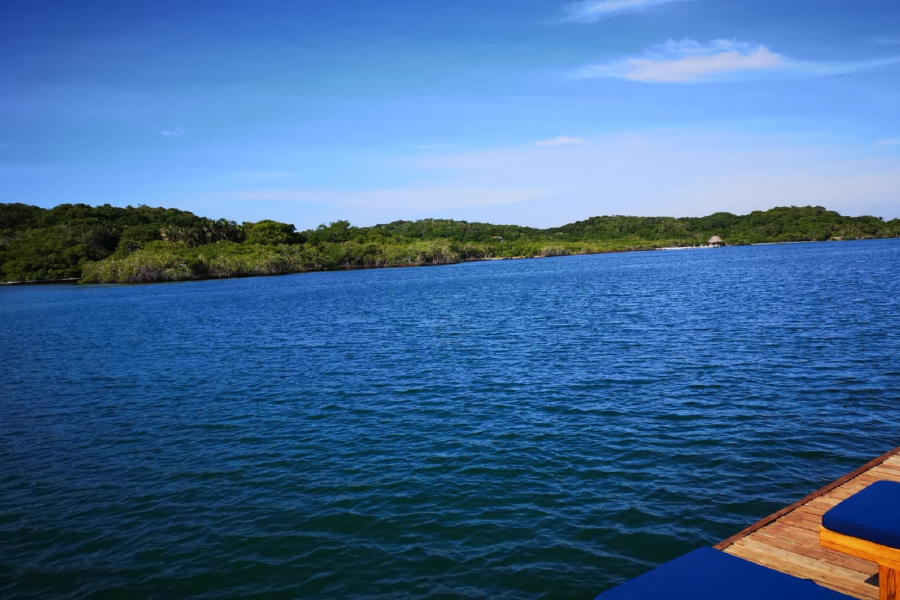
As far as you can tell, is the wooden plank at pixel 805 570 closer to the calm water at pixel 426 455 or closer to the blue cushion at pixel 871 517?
the blue cushion at pixel 871 517

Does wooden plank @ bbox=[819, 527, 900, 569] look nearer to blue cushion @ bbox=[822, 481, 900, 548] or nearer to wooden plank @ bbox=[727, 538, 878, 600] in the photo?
blue cushion @ bbox=[822, 481, 900, 548]

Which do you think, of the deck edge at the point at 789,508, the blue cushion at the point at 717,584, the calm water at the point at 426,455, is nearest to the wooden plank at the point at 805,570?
the deck edge at the point at 789,508

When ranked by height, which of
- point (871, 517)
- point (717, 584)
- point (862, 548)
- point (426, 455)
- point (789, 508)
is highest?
point (871, 517)

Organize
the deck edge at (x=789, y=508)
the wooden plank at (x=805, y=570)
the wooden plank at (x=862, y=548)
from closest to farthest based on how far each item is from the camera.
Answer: the wooden plank at (x=862, y=548) < the wooden plank at (x=805, y=570) < the deck edge at (x=789, y=508)

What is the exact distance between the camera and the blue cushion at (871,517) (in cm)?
599

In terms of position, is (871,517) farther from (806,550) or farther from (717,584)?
(717,584)

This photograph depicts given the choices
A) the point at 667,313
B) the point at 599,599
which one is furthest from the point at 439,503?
the point at 667,313

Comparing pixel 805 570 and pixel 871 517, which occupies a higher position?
pixel 871 517

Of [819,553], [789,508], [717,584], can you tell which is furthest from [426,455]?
[717,584]

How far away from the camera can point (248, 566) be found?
10.2m

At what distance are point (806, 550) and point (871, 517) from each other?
196cm

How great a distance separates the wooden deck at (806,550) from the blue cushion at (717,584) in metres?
2.46

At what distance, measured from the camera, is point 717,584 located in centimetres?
534

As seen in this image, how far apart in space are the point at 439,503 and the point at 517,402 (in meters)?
7.70
